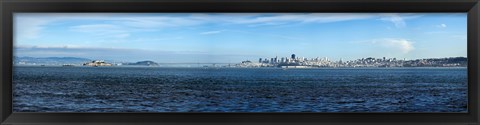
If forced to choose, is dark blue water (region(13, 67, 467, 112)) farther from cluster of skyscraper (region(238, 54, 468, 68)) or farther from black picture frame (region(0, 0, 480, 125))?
black picture frame (region(0, 0, 480, 125))

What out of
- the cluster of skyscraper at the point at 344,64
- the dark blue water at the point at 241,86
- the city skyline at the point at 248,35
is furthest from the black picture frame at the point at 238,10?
the dark blue water at the point at 241,86

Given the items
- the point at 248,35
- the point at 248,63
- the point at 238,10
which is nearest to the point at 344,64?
the point at 248,63

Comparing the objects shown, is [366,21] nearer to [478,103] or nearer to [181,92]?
[181,92]

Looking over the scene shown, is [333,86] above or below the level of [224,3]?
below

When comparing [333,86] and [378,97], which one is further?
[333,86]

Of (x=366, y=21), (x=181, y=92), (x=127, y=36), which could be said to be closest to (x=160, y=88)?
(x=181, y=92)

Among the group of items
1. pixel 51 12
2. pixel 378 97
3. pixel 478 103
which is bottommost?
pixel 378 97

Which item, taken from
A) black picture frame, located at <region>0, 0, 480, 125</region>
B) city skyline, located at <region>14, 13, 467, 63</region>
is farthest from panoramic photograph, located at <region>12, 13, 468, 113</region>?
black picture frame, located at <region>0, 0, 480, 125</region>

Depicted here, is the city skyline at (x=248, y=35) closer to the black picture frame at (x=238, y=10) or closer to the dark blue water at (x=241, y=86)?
the dark blue water at (x=241, y=86)
